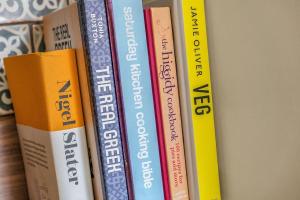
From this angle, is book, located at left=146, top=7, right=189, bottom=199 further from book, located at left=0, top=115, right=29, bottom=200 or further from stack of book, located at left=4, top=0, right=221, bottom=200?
book, located at left=0, top=115, right=29, bottom=200

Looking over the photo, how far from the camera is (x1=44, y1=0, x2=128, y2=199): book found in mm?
458

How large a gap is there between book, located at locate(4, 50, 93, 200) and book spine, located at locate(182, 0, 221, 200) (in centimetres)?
14

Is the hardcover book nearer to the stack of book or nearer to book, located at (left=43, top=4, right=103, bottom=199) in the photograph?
the stack of book

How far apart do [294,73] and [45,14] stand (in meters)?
0.38

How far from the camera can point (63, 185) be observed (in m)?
0.48

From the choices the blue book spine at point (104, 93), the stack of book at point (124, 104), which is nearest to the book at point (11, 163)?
the stack of book at point (124, 104)

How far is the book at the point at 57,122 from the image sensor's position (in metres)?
0.47

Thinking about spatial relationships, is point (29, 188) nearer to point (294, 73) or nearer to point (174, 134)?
point (174, 134)

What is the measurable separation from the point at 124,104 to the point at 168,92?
61 mm

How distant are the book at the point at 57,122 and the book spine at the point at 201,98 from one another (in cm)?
14

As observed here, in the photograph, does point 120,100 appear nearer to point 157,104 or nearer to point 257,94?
point 157,104

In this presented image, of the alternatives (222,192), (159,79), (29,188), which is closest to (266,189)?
(222,192)

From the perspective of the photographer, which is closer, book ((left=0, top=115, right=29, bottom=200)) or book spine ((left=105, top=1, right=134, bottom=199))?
book spine ((left=105, top=1, right=134, bottom=199))

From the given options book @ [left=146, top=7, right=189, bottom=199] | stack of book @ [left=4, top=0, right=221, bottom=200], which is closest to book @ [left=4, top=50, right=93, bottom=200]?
stack of book @ [left=4, top=0, right=221, bottom=200]
